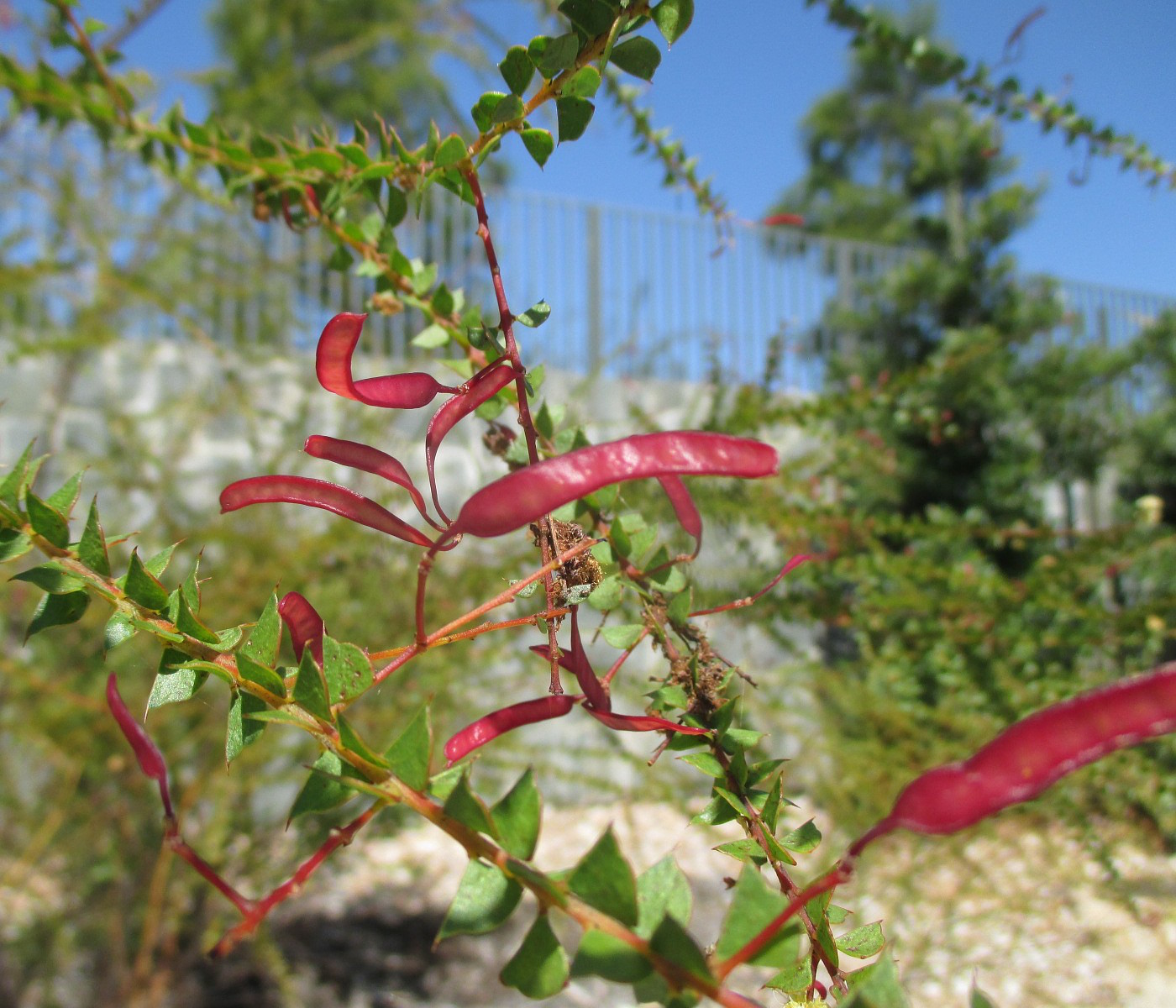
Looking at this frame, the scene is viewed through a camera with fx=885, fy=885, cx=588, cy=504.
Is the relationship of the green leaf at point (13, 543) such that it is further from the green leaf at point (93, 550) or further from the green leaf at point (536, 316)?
the green leaf at point (536, 316)

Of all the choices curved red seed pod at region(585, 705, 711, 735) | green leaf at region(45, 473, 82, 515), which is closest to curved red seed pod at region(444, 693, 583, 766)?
curved red seed pod at region(585, 705, 711, 735)

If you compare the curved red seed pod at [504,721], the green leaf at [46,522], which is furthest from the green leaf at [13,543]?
the curved red seed pod at [504,721]

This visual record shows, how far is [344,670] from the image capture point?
172mm

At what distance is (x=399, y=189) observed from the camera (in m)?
0.30

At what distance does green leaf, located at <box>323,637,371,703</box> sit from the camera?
17cm

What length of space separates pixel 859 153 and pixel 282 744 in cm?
1194

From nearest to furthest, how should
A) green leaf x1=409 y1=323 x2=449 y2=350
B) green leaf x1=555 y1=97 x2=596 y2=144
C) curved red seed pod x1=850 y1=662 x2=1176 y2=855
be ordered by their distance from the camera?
curved red seed pod x1=850 y1=662 x2=1176 y2=855 < green leaf x1=555 y1=97 x2=596 y2=144 < green leaf x1=409 y1=323 x2=449 y2=350

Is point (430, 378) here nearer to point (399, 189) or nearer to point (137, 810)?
point (399, 189)

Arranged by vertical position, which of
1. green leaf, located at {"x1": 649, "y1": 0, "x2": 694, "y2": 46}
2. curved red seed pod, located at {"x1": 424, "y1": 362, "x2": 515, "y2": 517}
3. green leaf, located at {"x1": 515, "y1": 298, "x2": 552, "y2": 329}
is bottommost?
curved red seed pod, located at {"x1": 424, "y1": 362, "x2": 515, "y2": 517}

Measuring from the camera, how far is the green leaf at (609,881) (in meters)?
0.14

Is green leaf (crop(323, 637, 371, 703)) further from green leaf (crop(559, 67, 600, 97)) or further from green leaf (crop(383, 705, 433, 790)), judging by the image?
green leaf (crop(559, 67, 600, 97))

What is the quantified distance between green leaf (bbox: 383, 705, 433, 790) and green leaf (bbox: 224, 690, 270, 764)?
3cm

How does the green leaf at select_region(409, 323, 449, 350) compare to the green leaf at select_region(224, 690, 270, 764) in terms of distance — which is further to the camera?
the green leaf at select_region(409, 323, 449, 350)

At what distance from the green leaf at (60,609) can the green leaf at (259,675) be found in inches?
2.3
